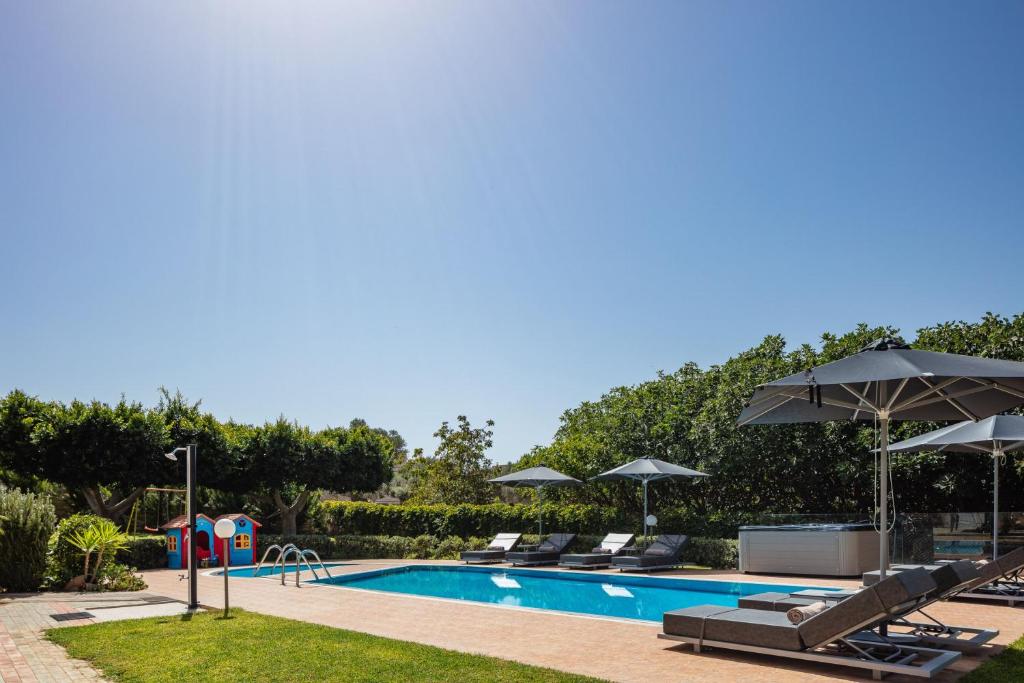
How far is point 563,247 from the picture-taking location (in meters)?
20.1

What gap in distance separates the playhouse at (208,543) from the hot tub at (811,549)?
42.3 ft

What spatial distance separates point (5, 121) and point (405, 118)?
7422 mm

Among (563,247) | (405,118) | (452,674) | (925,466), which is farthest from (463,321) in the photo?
(452,674)

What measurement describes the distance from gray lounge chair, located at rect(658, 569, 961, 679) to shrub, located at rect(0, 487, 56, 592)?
11.3 m

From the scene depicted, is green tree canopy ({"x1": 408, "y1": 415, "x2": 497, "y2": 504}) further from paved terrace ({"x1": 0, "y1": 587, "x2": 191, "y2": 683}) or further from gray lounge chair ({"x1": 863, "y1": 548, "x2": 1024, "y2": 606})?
gray lounge chair ({"x1": 863, "y1": 548, "x2": 1024, "y2": 606})

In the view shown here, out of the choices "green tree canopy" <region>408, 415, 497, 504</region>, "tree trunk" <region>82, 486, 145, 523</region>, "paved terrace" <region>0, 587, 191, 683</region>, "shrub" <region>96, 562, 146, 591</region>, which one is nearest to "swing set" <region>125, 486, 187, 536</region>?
"tree trunk" <region>82, 486, 145, 523</region>

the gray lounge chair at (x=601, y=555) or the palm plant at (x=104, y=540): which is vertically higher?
the palm plant at (x=104, y=540)

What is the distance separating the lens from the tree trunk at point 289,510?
987 inches

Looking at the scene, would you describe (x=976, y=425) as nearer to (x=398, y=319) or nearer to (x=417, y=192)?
(x=417, y=192)

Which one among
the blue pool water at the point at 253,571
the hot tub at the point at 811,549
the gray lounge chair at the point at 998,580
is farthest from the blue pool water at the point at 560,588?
the gray lounge chair at the point at 998,580

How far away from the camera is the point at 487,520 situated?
2278 centimetres

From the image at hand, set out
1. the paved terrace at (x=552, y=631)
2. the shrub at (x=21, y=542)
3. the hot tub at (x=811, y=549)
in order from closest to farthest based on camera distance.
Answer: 1. the paved terrace at (x=552, y=631)
2. the shrub at (x=21, y=542)
3. the hot tub at (x=811, y=549)

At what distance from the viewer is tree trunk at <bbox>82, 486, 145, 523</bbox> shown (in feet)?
68.8

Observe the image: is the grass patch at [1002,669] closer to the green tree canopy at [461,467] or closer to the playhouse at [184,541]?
the playhouse at [184,541]
